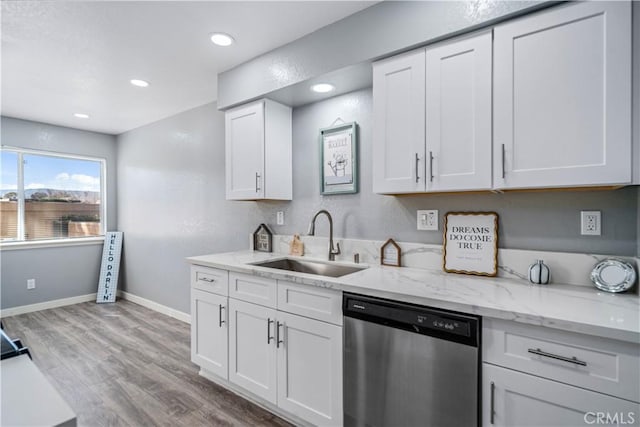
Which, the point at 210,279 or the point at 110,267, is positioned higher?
the point at 210,279

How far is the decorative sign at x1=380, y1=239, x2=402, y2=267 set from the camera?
6.91 feet

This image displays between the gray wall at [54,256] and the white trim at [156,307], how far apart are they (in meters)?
0.48

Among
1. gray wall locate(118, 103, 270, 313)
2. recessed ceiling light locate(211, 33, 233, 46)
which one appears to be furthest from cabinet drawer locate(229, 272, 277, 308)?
recessed ceiling light locate(211, 33, 233, 46)

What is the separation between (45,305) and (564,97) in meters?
5.75

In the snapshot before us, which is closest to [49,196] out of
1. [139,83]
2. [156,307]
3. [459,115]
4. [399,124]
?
[156,307]

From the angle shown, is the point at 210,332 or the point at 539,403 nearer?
the point at 539,403

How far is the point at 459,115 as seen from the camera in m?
1.61

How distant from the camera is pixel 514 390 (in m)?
1.20

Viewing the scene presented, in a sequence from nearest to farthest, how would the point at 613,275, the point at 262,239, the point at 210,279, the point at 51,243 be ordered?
the point at 613,275 → the point at 210,279 → the point at 262,239 → the point at 51,243

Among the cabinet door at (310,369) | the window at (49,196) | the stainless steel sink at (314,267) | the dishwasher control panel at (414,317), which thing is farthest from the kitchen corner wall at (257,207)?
Answer: the cabinet door at (310,369)

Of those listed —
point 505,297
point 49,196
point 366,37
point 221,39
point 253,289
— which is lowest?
point 253,289

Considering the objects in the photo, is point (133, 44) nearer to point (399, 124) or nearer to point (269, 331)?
point (399, 124)

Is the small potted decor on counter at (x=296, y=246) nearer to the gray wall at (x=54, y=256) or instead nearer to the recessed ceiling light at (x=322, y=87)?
the recessed ceiling light at (x=322, y=87)

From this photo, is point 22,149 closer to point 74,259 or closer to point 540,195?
point 74,259
